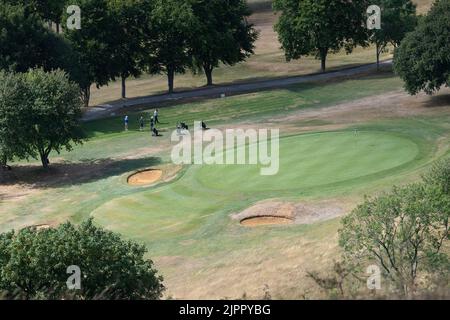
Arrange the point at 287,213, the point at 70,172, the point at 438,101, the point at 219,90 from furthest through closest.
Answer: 1. the point at 219,90
2. the point at 438,101
3. the point at 70,172
4. the point at 287,213

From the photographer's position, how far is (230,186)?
2152 inches

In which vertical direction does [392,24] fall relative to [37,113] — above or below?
above

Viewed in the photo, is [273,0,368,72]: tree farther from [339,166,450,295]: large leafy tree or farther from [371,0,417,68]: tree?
[339,166,450,295]: large leafy tree

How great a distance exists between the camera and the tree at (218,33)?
103 metres

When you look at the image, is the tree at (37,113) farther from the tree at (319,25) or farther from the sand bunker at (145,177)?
the tree at (319,25)

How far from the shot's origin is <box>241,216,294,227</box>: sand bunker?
47.0 meters

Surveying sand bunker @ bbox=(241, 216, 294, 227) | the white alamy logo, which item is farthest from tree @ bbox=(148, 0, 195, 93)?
sand bunker @ bbox=(241, 216, 294, 227)

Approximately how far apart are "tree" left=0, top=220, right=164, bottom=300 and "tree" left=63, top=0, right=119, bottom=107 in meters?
67.9

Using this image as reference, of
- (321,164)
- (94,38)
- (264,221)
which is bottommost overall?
(264,221)

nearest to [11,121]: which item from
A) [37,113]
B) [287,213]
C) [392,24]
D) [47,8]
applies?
[37,113]

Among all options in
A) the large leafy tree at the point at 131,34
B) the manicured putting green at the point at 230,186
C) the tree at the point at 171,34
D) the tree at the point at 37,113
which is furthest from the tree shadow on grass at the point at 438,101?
the large leafy tree at the point at 131,34

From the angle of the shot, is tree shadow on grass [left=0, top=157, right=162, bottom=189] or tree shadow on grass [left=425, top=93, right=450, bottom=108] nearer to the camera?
tree shadow on grass [left=0, top=157, right=162, bottom=189]

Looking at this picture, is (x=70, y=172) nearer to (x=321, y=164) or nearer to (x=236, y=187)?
(x=236, y=187)

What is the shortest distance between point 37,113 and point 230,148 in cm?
1934
